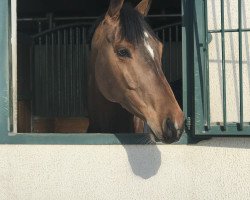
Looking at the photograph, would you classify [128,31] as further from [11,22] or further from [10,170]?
[10,170]

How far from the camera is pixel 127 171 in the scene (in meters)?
2.62

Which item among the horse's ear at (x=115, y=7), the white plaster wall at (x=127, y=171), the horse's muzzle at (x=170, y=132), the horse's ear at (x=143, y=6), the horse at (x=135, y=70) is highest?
the horse's ear at (x=143, y=6)

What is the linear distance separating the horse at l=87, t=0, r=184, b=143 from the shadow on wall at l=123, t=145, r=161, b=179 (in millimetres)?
230

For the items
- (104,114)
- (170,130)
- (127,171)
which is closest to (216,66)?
(170,130)

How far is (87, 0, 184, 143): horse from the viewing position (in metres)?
2.22

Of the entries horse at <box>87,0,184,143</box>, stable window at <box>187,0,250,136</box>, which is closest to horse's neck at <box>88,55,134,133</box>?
horse at <box>87,0,184,143</box>

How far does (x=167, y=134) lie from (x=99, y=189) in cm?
69

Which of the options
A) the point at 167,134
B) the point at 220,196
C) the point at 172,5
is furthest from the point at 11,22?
the point at 172,5

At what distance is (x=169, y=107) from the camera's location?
222 cm

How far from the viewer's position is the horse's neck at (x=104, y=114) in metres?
3.06

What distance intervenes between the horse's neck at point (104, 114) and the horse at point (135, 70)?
33 cm

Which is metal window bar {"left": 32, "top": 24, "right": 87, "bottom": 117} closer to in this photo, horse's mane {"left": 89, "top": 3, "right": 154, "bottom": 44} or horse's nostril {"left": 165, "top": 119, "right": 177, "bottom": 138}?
horse's mane {"left": 89, "top": 3, "right": 154, "bottom": 44}

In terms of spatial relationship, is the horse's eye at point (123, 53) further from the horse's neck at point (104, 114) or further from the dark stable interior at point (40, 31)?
the dark stable interior at point (40, 31)

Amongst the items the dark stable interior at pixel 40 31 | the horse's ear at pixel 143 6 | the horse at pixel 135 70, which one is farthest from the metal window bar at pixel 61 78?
the horse at pixel 135 70
